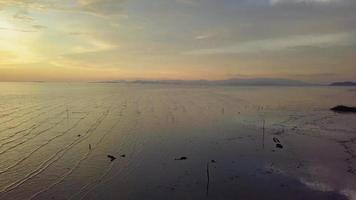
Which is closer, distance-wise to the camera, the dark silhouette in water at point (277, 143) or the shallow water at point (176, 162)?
the shallow water at point (176, 162)

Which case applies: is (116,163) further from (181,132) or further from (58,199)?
(181,132)

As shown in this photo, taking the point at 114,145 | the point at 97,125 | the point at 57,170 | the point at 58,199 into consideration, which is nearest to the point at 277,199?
the point at 58,199

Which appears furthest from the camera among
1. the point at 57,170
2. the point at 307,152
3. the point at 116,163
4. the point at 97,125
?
the point at 97,125

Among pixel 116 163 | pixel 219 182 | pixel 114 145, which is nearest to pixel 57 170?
pixel 116 163

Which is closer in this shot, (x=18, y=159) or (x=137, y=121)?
(x=18, y=159)

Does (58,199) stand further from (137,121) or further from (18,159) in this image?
(137,121)

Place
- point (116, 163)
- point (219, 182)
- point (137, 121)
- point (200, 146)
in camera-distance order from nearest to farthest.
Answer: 1. point (219, 182)
2. point (116, 163)
3. point (200, 146)
4. point (137, 121)

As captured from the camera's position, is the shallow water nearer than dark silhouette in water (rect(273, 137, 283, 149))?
Yes

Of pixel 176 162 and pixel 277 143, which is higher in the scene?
pixel 176 162

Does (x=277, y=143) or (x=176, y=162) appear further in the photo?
(x=277, y=143)
